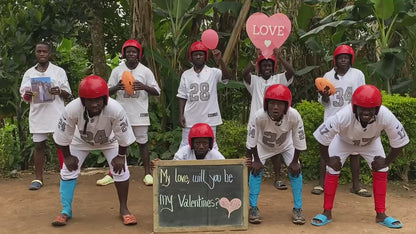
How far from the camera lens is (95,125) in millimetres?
4398

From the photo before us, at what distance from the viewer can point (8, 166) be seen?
6715 millimetres

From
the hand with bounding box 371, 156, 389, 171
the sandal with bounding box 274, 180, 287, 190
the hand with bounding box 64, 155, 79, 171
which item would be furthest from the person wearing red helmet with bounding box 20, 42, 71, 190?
the hand with bounding box 371, 156, 389, 171

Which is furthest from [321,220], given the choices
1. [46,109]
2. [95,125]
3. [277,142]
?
[46,109]

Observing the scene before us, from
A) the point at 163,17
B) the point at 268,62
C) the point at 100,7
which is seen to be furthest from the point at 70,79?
the point at 268,62

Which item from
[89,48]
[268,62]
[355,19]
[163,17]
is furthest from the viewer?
[89,48]

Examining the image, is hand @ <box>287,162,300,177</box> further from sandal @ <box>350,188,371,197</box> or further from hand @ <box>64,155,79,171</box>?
hand @ <box>64,155,79,171</box>

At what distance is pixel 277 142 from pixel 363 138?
0.81 metres

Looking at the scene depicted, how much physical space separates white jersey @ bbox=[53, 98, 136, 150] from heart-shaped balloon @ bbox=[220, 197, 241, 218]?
102 cm

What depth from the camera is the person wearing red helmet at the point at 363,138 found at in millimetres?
4219

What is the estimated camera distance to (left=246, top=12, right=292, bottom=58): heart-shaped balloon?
5.42m

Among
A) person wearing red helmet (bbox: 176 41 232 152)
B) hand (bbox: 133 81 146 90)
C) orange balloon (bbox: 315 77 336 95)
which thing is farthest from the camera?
person wearing red helmet (bbox: 176 41 232 152)

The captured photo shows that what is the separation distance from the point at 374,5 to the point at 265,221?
11.0 feet

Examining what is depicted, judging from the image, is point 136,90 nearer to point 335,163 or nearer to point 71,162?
point 71,162

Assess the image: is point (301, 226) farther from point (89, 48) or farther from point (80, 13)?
point (89, 48)
